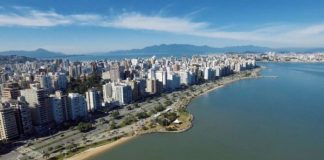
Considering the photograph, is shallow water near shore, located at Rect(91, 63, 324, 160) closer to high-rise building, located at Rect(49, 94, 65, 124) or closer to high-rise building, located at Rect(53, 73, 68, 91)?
high-rise building, located at Rect(49, 94, 65, 124)

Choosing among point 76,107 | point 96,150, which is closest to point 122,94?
point 76,107

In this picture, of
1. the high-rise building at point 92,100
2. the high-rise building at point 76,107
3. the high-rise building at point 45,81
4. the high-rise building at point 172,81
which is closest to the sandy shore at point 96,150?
the high-rise building at point 76,107

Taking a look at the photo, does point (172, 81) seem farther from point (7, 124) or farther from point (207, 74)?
point (7, 124)

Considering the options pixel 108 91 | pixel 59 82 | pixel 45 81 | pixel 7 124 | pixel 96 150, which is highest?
pixel 45 81

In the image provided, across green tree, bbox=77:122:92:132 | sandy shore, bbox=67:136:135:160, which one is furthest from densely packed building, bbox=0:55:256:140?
sandy shore, bbox=67:136:135:160

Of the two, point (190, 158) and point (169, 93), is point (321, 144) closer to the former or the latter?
point (190, 158)

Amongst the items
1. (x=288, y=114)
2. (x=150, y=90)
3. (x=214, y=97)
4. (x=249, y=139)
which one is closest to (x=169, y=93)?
(x=150, y=90)

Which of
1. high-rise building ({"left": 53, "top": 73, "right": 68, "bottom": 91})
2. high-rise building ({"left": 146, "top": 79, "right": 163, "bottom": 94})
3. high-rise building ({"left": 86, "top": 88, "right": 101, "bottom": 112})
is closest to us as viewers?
high-rise building ({"left": 86, "top": 88, "right": 101, "bottom": 112})
